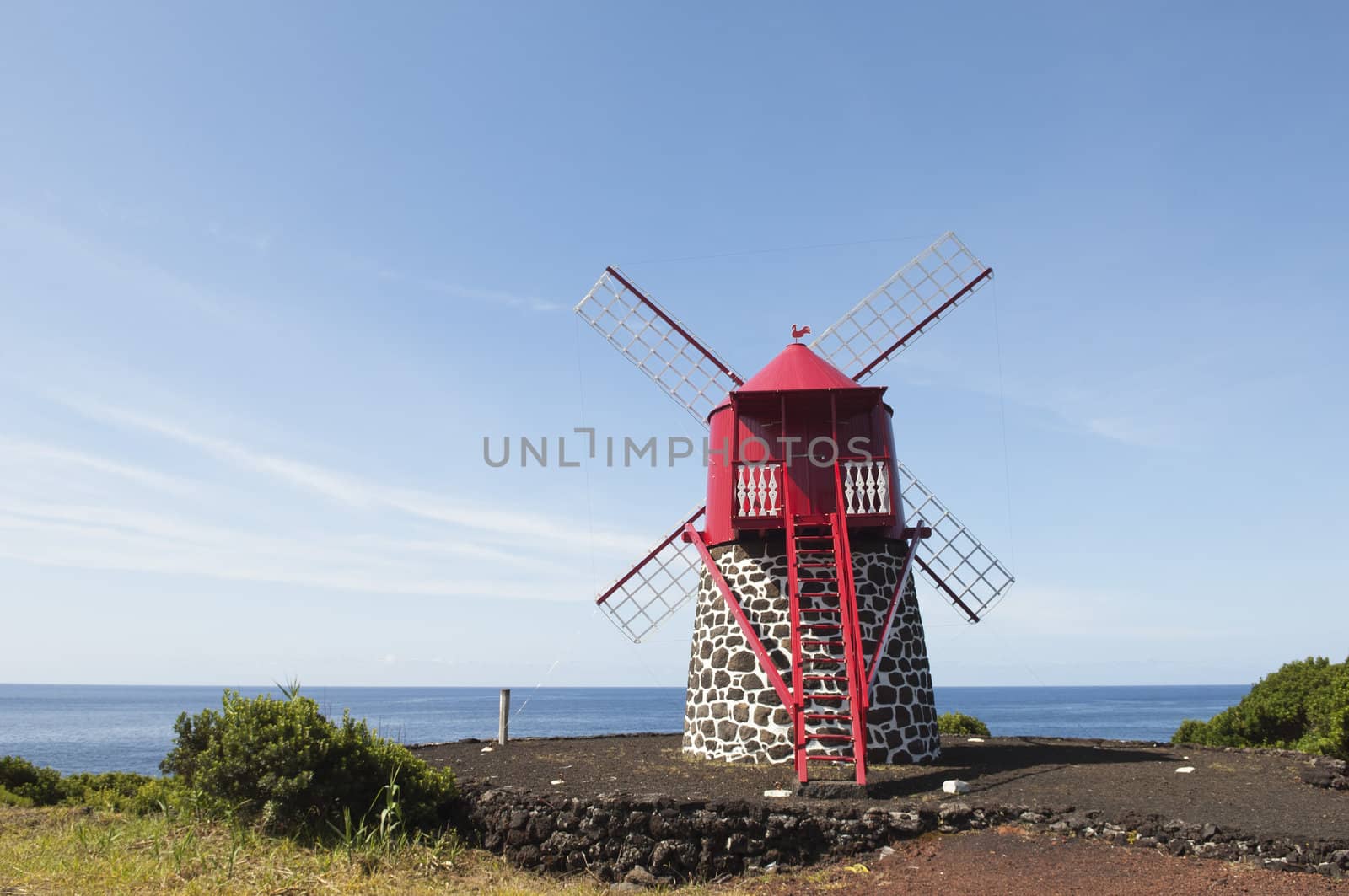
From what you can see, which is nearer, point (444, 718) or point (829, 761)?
point (829, 761)

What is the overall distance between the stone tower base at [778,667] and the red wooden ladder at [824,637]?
10cm

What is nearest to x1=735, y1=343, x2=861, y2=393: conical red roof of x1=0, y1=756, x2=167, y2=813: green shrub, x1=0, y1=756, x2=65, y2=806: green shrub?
x1=0, y1=756, x2=167, y2=813: green shrub

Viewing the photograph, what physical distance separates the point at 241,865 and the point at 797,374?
1056 centimetres

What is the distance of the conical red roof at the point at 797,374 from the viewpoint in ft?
49.0

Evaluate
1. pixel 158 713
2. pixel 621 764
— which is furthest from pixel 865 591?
pixel 158 713

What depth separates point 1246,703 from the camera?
21.1 meters

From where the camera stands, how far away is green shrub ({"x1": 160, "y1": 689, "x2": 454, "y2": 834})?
32.0 ft

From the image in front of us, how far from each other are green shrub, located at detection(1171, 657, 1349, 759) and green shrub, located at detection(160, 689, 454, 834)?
1718 cm

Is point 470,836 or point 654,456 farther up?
point 654,456

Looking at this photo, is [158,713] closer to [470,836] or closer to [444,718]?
[444,718]

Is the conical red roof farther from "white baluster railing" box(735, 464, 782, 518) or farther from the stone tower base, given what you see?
the stone tower base

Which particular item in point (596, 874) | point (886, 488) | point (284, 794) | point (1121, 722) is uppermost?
point (886, 488)

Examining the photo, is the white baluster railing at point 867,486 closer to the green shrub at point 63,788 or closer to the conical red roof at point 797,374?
the conical red roof at point 797,374

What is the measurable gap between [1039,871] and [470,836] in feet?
21.1
